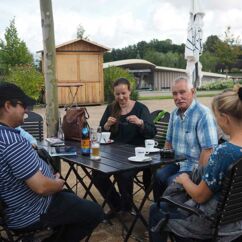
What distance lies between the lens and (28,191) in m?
2.58

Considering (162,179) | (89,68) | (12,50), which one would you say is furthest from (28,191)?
(12,50)

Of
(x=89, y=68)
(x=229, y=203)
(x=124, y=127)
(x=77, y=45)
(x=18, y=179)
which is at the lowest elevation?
(x=229, y=203)

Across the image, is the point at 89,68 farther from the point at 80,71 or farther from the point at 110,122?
the point at 110,122

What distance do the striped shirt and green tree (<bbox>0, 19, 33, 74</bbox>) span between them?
20.1m

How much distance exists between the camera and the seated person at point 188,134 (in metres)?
3.59

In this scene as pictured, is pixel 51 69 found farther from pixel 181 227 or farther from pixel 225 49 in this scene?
pixel 225 49

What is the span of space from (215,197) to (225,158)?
0.95 feet

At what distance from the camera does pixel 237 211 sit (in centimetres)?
243

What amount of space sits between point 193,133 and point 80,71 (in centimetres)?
1496

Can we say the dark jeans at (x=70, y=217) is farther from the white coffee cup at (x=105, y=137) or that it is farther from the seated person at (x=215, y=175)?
the white coffee cup at (x=105, y=137)

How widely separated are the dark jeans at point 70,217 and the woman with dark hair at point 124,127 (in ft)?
4.29

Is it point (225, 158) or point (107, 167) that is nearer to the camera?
point (225, 158)

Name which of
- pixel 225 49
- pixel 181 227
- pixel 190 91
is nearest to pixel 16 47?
pixel 190 91

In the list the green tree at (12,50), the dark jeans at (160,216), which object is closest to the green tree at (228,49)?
the green tree at (12,50)
